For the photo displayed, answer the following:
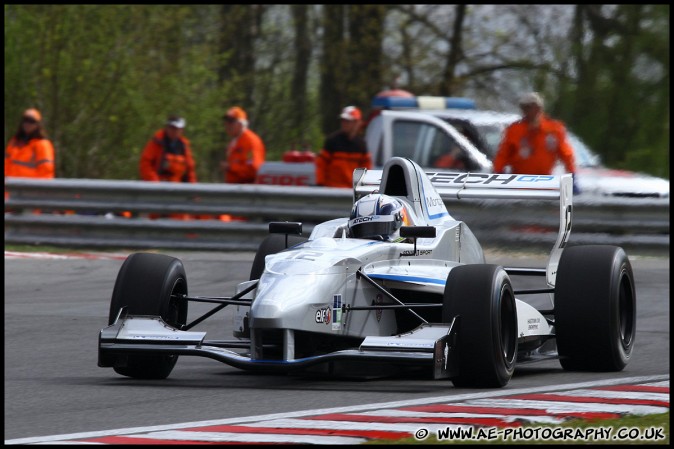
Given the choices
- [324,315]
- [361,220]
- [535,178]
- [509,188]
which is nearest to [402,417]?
[324,315]

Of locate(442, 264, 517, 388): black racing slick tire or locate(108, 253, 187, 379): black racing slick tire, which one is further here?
locate(108, 253, 187, 379): black racing slick tire

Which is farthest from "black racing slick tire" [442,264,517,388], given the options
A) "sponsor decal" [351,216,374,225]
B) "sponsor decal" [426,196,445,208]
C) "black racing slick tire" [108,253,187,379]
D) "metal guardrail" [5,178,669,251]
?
"metal guardrail" [5,178,669,251]

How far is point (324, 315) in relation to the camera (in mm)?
8320

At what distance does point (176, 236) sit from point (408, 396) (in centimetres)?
931

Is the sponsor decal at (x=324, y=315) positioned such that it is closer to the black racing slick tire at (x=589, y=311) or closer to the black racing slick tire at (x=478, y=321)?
the black racing slick tire at (x=478, y=321)

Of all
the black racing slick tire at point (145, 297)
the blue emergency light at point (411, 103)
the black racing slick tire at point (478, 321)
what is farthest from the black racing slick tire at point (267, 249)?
the blue emergency light at point (411, 103)

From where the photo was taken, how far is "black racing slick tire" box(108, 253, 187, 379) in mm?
8742

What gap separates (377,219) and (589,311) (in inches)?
56.7

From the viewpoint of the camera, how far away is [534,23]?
2920cm

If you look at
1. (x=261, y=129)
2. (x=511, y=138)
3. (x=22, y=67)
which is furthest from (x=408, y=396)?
(x=261, y=129)

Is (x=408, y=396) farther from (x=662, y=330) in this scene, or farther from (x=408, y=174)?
(x=662, y=330)

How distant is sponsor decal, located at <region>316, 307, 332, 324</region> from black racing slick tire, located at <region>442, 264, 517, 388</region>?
2.17ft

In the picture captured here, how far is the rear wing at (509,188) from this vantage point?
399 inches

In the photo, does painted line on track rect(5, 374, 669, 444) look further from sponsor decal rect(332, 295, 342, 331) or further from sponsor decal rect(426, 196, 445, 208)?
sponsor decal rect(426, 196, 445, 208)
